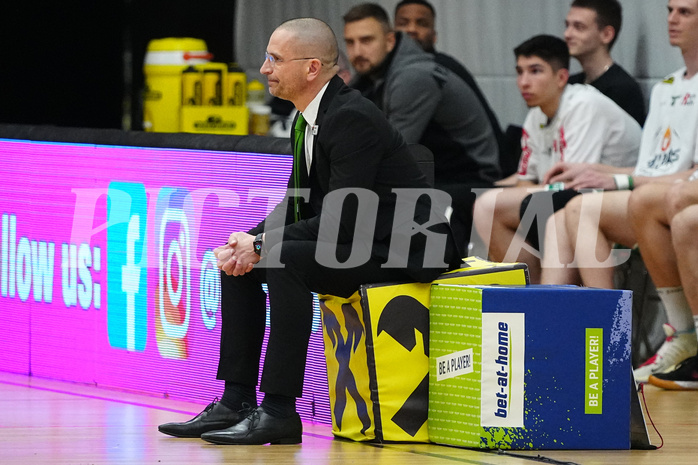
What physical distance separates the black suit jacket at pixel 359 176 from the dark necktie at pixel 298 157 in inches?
0.7

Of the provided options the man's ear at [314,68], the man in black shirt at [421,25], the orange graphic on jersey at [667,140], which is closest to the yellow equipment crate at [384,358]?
the man's ear at [314,68]

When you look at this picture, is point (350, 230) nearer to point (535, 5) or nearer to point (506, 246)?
point (506, 246)

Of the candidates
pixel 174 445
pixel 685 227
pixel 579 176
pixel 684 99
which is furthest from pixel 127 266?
pixel 684 99

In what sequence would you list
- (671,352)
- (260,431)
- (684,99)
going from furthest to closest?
(684,99) < (671,352) < (260,431)

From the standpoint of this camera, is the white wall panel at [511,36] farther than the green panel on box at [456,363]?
Yes

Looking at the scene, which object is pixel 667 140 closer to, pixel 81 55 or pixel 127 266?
pixel 127 266

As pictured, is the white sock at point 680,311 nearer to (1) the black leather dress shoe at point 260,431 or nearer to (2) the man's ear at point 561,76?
(2) the man's ear at point 561,76

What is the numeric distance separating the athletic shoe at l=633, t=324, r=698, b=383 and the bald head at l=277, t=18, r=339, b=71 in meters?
1.95

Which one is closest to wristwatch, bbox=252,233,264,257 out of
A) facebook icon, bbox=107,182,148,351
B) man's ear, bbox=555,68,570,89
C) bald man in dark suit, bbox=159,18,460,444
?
bald man in dark suit, bbox=159,18,460,444

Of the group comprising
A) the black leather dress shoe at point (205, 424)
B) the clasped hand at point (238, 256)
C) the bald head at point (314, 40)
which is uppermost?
the bald head at point (314, 40)

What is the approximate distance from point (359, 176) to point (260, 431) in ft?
2.56

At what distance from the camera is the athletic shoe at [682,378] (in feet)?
15.0

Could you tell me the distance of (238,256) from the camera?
3.49m

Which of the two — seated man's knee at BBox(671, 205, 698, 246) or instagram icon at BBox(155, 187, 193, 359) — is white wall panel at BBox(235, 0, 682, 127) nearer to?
seated man's knee at BBox(671, 205, 698, 246)
